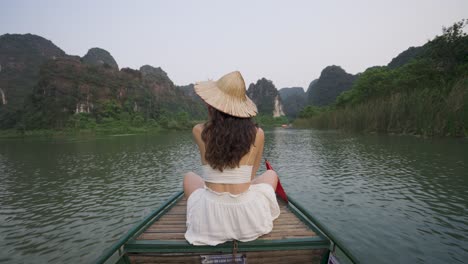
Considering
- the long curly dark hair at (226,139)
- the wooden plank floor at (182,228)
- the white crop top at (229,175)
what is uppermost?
the long curly dark hair at (226,139)

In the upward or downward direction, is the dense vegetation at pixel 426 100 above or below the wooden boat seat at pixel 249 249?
above

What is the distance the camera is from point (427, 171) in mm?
7895

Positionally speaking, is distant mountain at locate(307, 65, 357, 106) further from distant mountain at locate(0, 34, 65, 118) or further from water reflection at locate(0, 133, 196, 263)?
distant mountain at locate(0, 34, 65, 118)

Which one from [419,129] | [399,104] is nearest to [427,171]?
[419,129]

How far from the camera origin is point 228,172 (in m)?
2.04

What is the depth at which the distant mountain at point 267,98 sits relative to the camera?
116m

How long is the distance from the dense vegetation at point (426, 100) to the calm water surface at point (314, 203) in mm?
7354

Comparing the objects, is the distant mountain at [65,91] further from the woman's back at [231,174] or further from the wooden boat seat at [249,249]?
the woman's back at [231,174]

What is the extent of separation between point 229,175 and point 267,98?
119 meters

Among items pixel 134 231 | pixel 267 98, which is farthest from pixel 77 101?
pixel 267 98

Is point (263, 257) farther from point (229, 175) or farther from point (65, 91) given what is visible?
Result: point (65, 91)

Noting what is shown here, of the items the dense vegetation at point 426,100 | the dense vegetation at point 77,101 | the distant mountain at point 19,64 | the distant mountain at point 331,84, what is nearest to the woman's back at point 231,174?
the dense vegetation at point 426,100

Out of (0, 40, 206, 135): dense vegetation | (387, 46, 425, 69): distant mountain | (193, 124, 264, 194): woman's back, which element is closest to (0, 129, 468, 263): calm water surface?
(193, 124, 264, 194): woman's back

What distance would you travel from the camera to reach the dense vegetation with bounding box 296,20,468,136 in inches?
633
